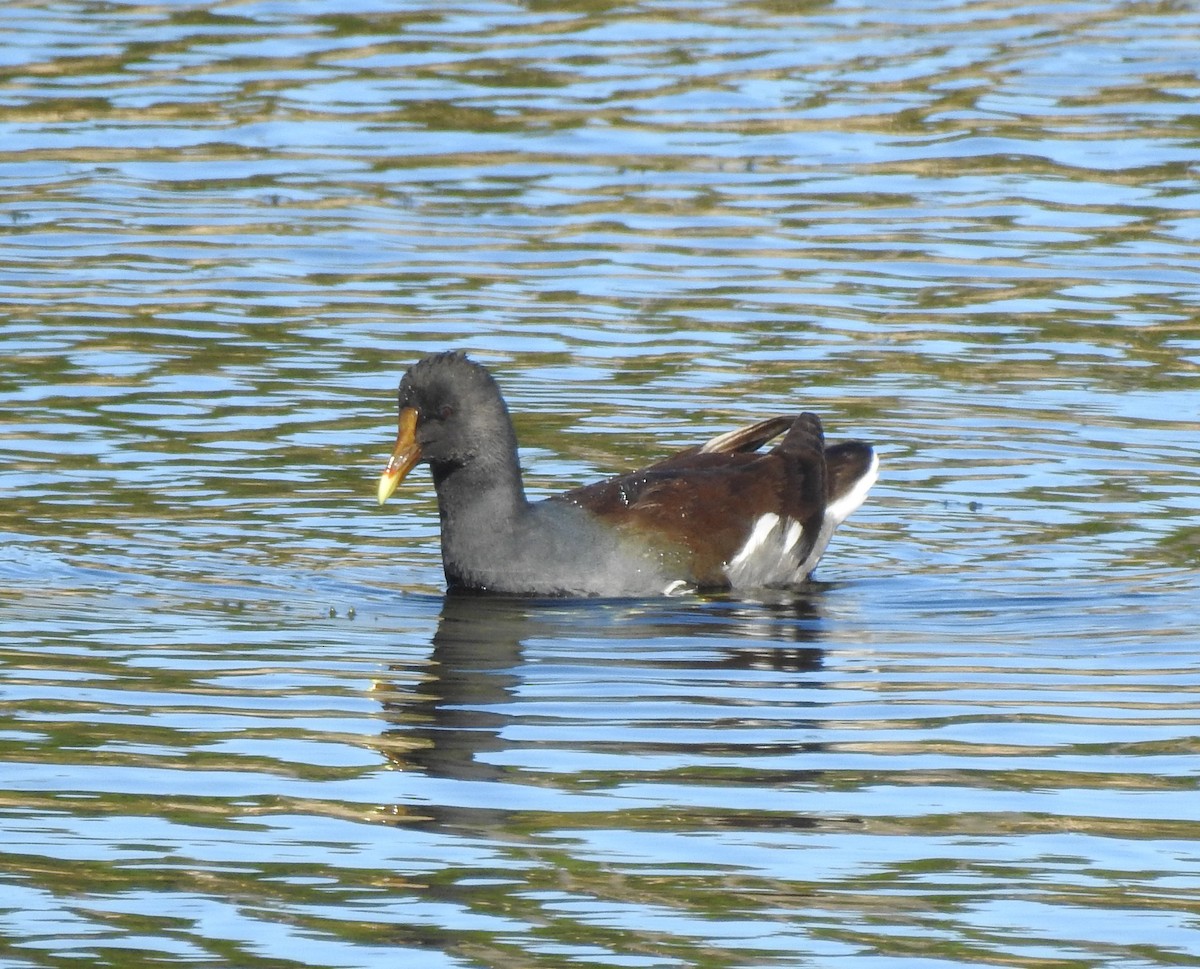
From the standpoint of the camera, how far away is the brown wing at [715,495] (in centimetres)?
925

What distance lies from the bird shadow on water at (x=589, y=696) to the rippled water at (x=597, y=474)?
0.08ft

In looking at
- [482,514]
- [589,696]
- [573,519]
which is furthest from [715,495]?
[589,696]

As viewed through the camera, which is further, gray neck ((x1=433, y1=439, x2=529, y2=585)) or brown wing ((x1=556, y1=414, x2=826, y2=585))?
brown wing ((x1=556, y1=414, x2=826, y2=585))

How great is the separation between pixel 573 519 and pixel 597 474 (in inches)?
54.6

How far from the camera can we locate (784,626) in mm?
8711

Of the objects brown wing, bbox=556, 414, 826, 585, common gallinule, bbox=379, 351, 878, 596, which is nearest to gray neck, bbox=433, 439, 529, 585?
common gallinule, bbox=379, 351, 878, 596

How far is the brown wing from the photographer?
364 inches

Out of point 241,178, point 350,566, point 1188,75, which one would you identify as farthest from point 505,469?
point 1188,75

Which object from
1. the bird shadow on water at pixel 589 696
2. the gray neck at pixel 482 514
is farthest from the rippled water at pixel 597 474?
the gray neck at pixel 482 514

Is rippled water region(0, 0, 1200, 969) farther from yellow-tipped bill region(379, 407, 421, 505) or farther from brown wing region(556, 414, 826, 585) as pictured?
yellow-tipped bill region(379, 407, 421, 505)

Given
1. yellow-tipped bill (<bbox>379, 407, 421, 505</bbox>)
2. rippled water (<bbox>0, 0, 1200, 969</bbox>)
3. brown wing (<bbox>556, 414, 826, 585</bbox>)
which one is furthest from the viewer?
brown wing (<bbox>556, 414, 826, 585</bbox>)

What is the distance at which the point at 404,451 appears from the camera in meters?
9.09

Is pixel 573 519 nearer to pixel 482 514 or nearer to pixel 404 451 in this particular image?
pixel 482 514

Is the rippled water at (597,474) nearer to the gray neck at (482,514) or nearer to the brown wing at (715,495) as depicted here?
the brown wing at (715,495)
